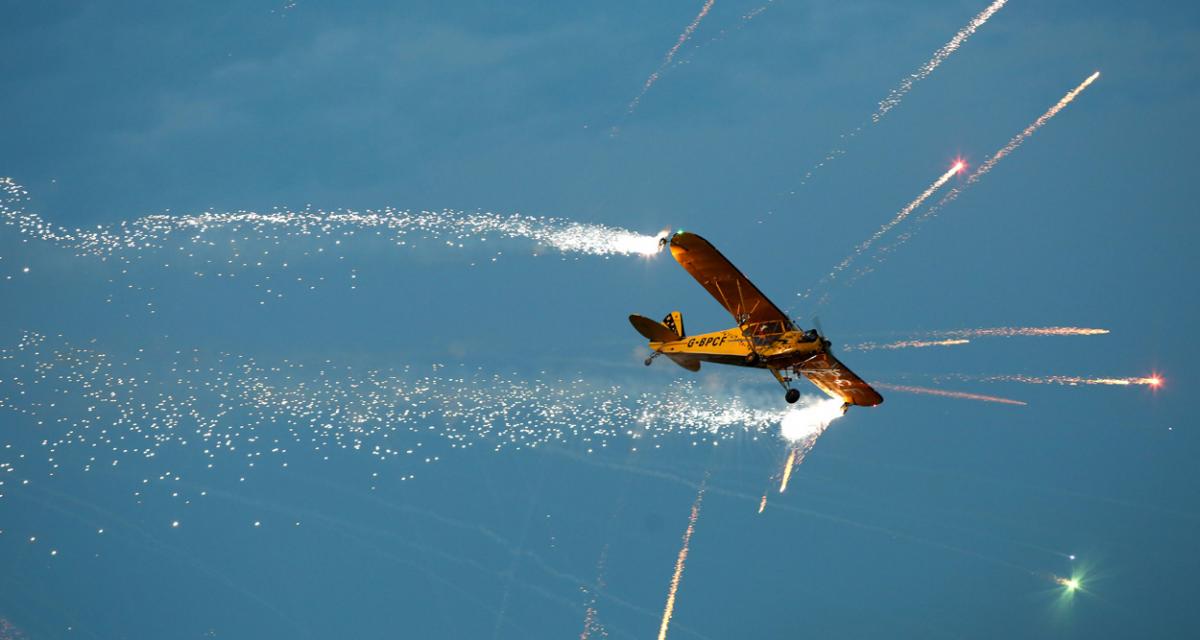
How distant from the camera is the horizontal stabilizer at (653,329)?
58531mm

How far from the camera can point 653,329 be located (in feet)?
193

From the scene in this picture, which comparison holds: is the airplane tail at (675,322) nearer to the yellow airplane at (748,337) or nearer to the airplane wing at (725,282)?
the yellow airplane at (748,337)

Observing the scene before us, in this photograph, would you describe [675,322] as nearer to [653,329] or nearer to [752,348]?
[653,329]

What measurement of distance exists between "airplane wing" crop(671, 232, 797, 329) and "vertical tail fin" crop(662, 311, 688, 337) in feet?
15.7

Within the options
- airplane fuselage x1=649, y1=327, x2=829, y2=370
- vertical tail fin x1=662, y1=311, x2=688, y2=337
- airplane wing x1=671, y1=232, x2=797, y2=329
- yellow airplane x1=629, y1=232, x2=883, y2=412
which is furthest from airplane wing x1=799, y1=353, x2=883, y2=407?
vertical tail fin x1=662, y1=311, x2=688, y2=337

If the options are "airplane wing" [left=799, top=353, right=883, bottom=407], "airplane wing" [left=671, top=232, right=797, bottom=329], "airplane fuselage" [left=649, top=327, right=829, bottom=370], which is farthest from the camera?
"airplane wing" [left=799, top=353, right=883, bottom=407]

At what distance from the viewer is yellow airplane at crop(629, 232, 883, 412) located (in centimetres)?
5212

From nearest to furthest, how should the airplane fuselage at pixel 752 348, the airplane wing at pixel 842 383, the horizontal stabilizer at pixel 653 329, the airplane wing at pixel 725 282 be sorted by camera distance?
the airplane wing at pixel 725 282, the airplane fuselage at pixel 752 348, the airplane wing at pixel 842 383, the horizontal stabilizer at pixel 653 329

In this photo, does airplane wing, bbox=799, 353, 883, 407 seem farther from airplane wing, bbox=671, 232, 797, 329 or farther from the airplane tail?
the airplane tail

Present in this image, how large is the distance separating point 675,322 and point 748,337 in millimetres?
5366

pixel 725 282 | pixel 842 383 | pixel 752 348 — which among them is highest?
pixel 725 282

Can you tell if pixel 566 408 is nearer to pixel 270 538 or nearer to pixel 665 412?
pixel 665 412

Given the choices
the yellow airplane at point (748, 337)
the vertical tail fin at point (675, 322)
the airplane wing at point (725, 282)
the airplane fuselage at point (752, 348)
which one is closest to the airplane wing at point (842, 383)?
the yellow airplane at point (748, 337)

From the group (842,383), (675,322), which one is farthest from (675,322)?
(842,383)
